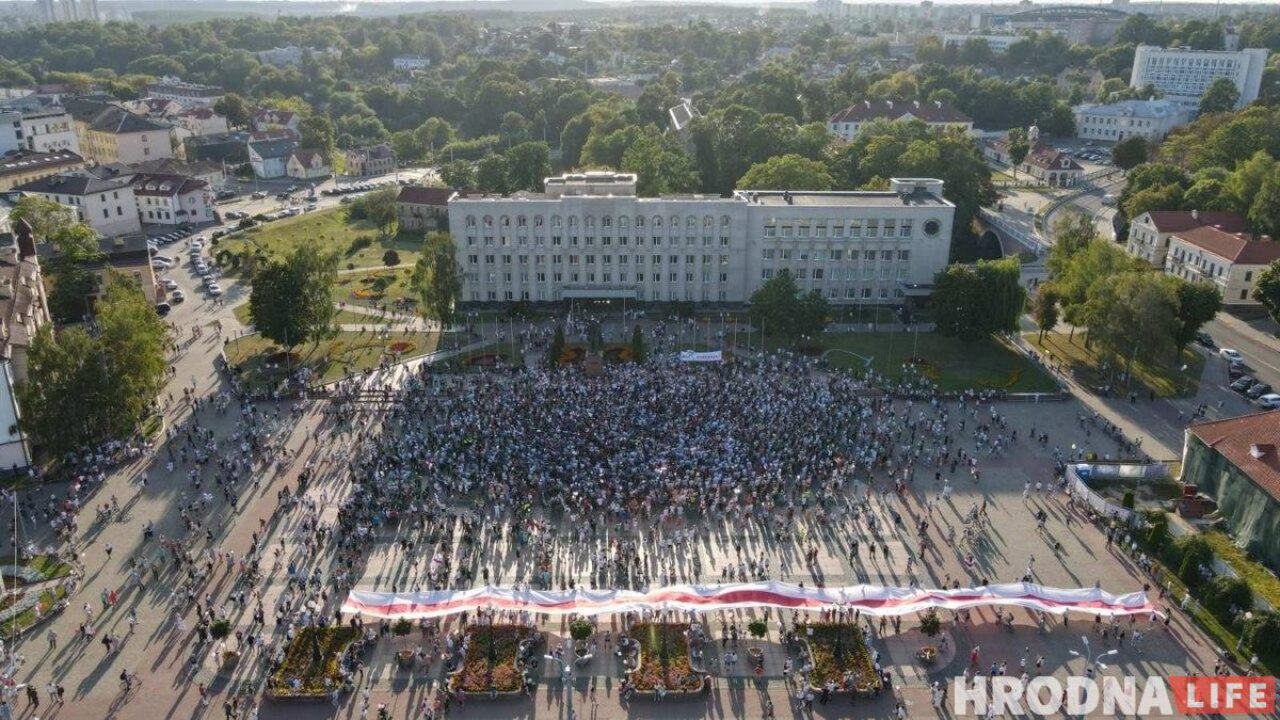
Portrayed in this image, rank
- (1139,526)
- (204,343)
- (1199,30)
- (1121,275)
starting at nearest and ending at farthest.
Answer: (1139,526) < (1121,275) < (204,343) < (1199,30)

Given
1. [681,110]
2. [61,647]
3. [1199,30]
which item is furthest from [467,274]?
[1199,30]

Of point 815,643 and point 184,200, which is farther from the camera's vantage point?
point 184,200

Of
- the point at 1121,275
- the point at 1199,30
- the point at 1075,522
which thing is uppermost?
the point at 1199,30

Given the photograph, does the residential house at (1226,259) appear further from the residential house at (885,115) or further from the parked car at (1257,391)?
the residential house at (885,115)

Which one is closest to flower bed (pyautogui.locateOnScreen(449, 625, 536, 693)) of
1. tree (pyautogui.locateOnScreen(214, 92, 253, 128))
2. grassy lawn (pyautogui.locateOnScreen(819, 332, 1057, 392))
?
grassy lawn (pyautogui.locateOnScreen(819, 332, 1057, 392))

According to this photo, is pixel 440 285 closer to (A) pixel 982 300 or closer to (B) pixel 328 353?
(B) pixel 328 353

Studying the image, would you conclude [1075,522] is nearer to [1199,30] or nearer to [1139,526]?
[1139,526]

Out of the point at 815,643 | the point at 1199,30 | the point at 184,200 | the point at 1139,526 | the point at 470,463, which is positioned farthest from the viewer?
the point at 1199,30

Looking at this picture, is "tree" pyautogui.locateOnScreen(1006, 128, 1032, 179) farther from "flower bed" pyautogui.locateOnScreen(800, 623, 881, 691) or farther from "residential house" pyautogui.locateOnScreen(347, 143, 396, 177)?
"flower bed" pyautogui.locateOnScreen(800, 623, 881, 691)
